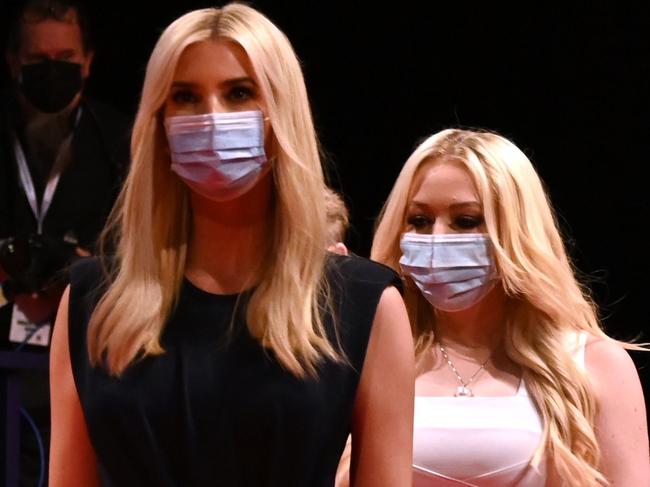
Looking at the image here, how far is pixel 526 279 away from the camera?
2857 millimetres

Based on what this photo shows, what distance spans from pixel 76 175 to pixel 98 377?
87.5 inches

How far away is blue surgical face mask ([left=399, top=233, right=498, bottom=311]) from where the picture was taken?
280 cm

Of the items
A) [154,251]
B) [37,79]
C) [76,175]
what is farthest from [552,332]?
[37,79]

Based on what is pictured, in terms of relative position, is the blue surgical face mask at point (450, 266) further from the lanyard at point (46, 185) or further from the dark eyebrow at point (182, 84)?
the lanyard at point (46, 185)

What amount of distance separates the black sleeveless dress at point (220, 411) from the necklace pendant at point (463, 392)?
1089 millimetres

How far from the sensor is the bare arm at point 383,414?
1764mm

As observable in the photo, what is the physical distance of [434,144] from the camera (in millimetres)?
2977

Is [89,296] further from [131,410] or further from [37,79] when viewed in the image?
[37,79]

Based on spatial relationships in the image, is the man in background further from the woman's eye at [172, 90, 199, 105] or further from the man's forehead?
the woman's eye at [172, 90, 199, 105]

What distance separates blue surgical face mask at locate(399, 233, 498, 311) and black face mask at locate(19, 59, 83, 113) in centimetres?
153

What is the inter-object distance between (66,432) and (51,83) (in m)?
2.39

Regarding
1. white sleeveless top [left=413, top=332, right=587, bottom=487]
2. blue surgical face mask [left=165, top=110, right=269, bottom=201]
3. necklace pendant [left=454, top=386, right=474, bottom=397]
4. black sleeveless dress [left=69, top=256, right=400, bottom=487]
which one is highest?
blue surgical face mask [left=165, top=110, right=269, bottom=201]

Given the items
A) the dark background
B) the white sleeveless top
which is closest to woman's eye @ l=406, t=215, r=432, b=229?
the white sleeveless top

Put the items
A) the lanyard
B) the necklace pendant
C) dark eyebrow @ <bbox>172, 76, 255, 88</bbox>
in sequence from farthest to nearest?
the lanyard, the necklace pendant, dark eyebrow @ <bbox>172, 76, 255, 88</bbox>
